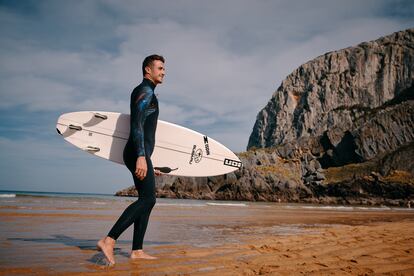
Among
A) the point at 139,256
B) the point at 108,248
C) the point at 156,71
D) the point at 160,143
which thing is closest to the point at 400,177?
the point at 160,143

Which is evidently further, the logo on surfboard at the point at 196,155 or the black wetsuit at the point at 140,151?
the logo on surfboard at the point at 196,155

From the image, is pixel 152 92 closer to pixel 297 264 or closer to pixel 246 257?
pixel 246 257

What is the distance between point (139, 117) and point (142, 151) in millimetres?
423

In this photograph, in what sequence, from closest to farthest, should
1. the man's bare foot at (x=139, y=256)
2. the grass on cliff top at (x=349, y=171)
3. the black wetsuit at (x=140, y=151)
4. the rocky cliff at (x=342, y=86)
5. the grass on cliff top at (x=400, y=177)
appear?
1. the man's bare foot at (x=139, y=256)
2. the black wetsuit at (x=140, y=151)
3. the grass on cliff top at (x=400, y=177)
4. the grass on cliff top at (x=349, y=171)
5. the rocky cliff at (x=342, y=86)

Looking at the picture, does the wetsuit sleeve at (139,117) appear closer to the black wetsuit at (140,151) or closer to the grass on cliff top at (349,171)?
the black wetsuit at (140,151)

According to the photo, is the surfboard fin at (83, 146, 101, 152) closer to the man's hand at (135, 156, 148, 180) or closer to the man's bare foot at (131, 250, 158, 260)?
the man's hand at (135, 156, 148, 180)

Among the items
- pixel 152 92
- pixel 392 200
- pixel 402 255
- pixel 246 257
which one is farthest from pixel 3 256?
pixel 392 200

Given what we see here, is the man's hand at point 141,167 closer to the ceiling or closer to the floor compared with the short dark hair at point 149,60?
closer to the floor

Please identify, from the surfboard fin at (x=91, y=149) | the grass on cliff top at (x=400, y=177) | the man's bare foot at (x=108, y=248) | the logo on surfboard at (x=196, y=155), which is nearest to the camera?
the man's bare foot at (x=108, y=248)

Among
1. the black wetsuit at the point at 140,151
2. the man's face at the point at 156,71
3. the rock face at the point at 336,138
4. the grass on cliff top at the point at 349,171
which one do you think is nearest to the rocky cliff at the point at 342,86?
the rock face at the point at 336,138

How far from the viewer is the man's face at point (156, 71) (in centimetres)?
439

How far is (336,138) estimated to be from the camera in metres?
112

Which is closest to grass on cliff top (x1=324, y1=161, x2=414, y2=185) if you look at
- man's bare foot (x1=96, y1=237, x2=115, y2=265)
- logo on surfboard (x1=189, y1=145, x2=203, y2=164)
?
logo on surfboard (x1=189, y1=145, x2=203, y2=164)

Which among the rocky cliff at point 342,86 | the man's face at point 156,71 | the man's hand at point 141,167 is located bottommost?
the man's hand at point 141,167
